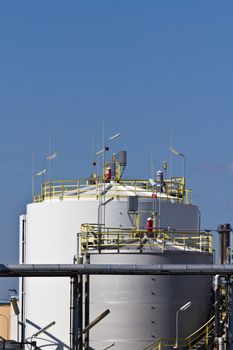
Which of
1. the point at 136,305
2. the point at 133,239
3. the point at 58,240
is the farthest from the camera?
the point at 58,240

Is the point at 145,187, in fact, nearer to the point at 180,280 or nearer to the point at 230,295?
the point at 180,280

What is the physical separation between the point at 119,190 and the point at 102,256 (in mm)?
5962

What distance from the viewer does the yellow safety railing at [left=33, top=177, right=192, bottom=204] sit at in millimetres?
55562

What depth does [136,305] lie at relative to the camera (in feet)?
163

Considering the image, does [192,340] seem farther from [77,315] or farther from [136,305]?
[77,315]

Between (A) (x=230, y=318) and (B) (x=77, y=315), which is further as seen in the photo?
(B) (x=77, y=315)

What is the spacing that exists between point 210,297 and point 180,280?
8.06 feet

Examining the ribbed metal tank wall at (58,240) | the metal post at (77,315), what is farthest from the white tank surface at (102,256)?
the metal post at (77,315)

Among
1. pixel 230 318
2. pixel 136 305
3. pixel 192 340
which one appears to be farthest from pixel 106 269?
pixel 192 340

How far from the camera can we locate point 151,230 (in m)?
51.5

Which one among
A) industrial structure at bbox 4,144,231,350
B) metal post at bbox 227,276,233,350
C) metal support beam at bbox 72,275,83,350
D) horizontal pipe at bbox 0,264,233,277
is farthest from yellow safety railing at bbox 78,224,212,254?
metal post at bbox 227,276,233,350

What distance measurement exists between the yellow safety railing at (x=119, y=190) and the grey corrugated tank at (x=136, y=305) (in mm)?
5542

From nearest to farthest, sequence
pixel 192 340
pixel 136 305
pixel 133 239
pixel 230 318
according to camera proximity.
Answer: pixel 230 318 < pixel 136 305 < pixel 192 340 < pixel 133 239

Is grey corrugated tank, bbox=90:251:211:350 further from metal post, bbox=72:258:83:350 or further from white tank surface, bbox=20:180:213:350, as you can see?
metal post, bbox=72:258:83:350
